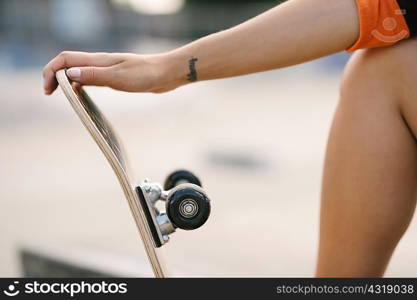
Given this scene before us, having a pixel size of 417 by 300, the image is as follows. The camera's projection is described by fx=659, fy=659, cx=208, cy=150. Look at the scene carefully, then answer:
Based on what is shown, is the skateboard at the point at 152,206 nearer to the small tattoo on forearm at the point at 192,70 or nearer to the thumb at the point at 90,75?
the thumb at the point at 90,75

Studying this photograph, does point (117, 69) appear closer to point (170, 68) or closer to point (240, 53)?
point (170, 68)

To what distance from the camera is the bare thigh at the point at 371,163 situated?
1583 mm

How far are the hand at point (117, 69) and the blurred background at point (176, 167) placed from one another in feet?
4.80

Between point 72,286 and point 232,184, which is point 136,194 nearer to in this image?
point 72,286

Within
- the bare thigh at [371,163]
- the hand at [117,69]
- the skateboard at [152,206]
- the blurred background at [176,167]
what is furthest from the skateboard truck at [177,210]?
the blurred background at [176,167]

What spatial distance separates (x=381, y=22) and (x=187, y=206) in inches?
24.2

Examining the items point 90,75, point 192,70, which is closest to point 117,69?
point 90,75

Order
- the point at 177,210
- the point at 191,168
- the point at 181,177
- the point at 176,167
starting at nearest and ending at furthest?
the point at 177,210 → the point at 181,177 → the point at 176,167 → the point at 191,168

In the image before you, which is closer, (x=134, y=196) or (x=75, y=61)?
(x=134, y=196)

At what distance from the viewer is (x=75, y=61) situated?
1616mm

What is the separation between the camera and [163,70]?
1.62 metres

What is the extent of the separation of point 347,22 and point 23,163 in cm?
628

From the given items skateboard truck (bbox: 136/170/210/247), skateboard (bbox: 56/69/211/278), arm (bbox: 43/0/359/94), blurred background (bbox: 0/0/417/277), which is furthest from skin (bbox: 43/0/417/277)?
blurred background (bbox: 0/0/417/277)

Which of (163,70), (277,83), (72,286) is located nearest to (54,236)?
(72,286)
